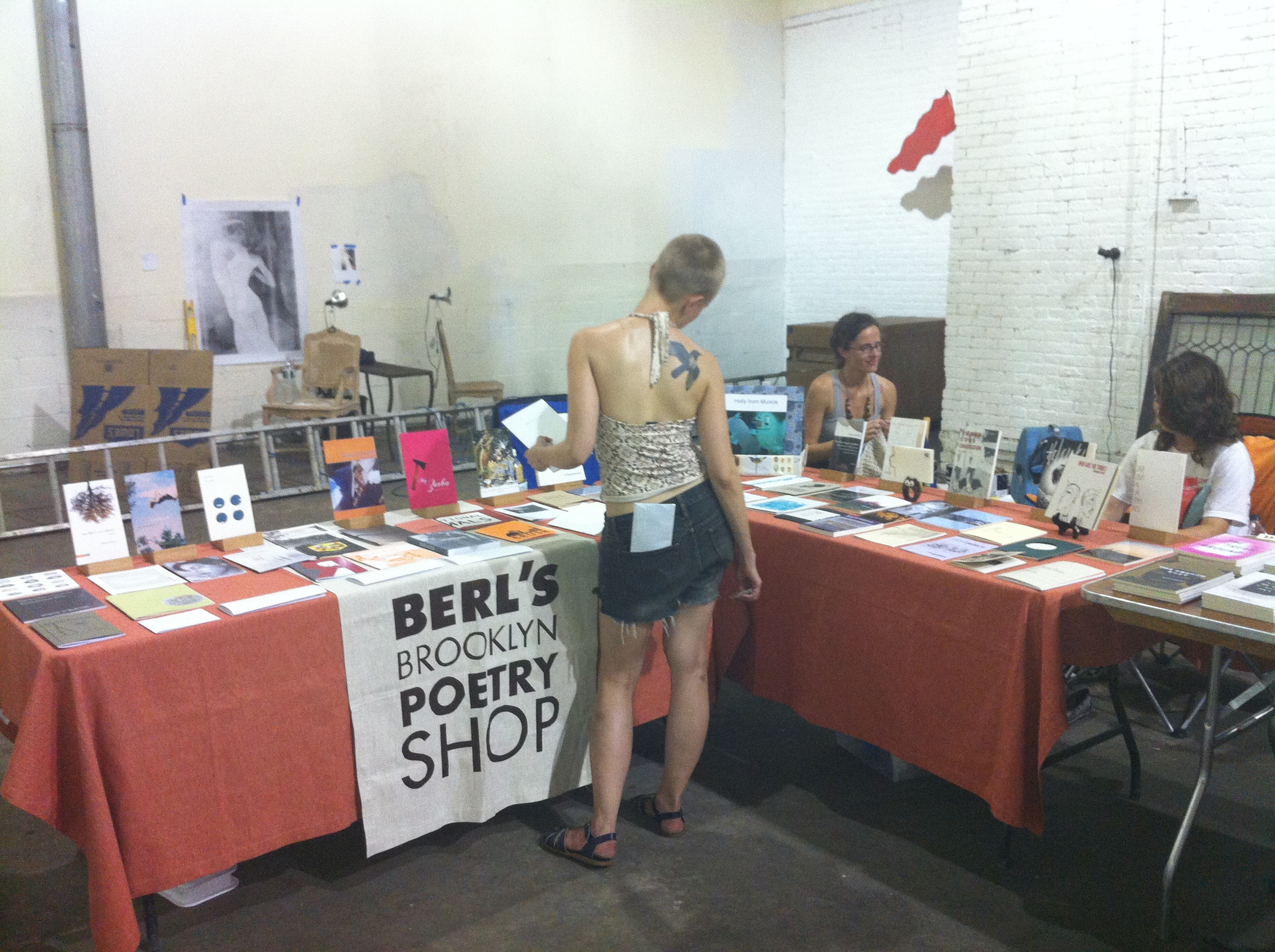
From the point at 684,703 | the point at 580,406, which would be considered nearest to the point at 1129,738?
the point at 684,703

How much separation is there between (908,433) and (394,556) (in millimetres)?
1658

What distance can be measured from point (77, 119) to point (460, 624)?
570cm

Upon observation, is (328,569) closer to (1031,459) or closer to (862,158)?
(1031,459)

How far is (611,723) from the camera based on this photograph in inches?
100

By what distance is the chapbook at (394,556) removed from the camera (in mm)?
2551

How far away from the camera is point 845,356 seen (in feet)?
12.9

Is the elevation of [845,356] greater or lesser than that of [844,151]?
lesser

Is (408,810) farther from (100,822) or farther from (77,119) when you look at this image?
(77,119)

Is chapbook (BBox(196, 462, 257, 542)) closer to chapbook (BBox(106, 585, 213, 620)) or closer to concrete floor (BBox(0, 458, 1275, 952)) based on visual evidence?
chapbook (BBox(106, 585, 213, 620))

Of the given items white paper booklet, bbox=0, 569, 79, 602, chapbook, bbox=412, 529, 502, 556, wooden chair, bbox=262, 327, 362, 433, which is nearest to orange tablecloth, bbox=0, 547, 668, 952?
white paper booklet, bbox=0, 569, 79, 602

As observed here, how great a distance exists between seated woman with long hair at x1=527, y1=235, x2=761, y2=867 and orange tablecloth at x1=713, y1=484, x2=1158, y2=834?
322 mm

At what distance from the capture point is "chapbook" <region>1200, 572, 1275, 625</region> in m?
2.01

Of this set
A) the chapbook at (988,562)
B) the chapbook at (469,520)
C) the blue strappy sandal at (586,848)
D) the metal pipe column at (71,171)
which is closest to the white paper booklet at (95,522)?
the chapbook at (469,520)

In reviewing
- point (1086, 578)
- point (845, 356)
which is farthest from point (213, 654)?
point (845, 356)
